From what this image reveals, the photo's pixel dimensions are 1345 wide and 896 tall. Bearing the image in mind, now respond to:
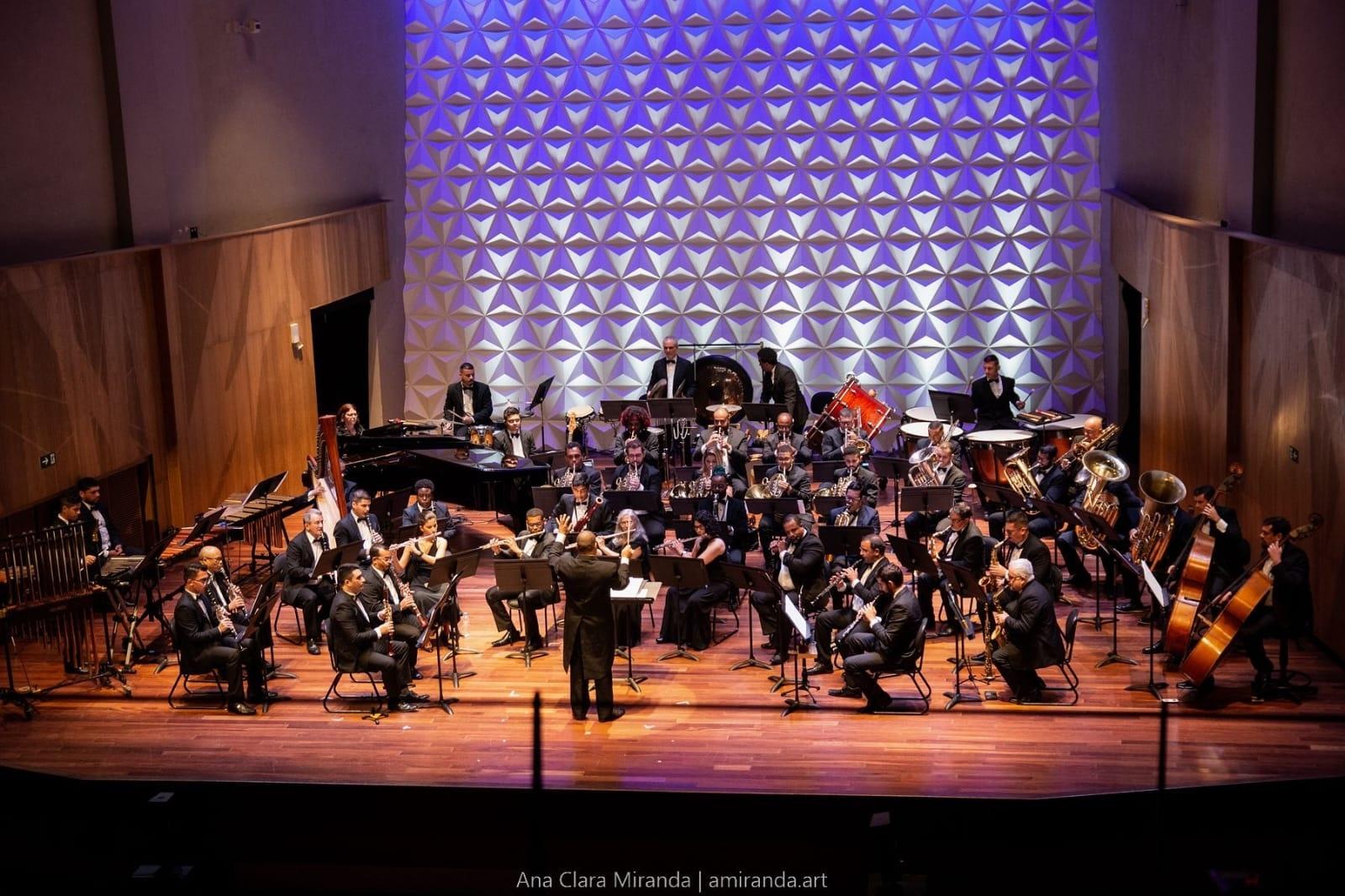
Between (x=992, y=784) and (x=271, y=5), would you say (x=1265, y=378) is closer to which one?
(x=992, y=784)

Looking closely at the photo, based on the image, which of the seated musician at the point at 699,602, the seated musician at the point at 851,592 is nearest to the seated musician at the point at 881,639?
the seated musician at the point at 851,592

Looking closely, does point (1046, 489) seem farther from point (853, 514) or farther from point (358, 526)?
point (358, 526)

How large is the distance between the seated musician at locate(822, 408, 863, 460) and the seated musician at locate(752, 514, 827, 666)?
3.41 metres

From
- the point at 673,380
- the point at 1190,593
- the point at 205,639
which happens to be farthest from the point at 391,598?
the point at 673,380

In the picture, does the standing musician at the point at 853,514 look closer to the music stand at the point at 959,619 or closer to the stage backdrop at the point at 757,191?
the music stand at the point at 959,619

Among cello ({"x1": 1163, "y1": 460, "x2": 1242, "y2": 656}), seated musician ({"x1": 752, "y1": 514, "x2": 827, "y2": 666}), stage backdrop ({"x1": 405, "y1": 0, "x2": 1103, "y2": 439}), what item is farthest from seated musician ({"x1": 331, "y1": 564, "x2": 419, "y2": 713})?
stage backdrop ({"x1": 405, "y1": 0, "x2": 1103, "y2": 439})

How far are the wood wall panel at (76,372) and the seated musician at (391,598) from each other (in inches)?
103

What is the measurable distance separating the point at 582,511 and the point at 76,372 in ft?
13.8

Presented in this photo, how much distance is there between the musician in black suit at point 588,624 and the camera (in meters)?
9.67

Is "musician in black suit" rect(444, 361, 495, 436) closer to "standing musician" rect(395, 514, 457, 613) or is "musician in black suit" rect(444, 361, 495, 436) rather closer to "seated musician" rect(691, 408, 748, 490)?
"seated musician" rect(691, 408, 748, 490)

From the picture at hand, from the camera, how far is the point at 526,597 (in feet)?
36.7

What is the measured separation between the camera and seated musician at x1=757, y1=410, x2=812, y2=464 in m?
13.9

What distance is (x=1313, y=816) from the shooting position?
6109 millimetres

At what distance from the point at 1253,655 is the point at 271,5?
11.2 m
